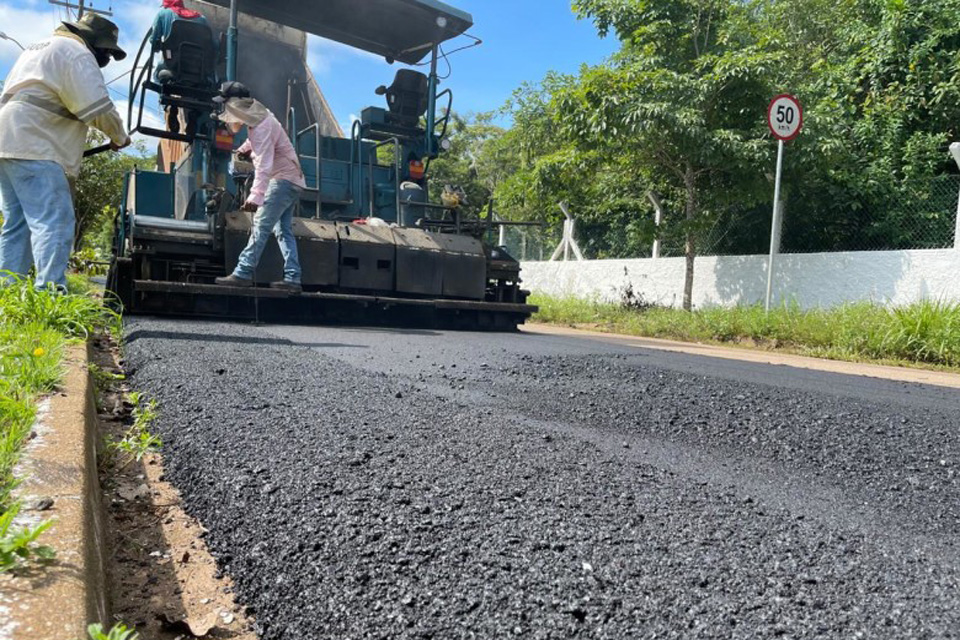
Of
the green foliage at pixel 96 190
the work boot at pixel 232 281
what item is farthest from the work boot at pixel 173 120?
the green foliage at pixel 96 190

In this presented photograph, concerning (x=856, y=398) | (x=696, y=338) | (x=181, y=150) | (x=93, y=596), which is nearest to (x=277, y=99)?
(x=181, y=150)

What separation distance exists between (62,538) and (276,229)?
5.64 metres

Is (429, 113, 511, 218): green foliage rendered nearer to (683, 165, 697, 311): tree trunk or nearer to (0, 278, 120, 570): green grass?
(683, 165, 697, 311): tree trunk

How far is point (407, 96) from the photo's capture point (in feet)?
27.1

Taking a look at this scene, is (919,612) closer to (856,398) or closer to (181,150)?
(856,398)

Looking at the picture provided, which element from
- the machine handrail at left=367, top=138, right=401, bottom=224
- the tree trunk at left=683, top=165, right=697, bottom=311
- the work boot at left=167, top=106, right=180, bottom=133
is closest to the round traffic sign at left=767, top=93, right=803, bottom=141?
the tree trunk at left=683, top=165, right=697, bottom=311

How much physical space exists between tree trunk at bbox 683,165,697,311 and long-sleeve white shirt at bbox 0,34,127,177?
902 centimetres

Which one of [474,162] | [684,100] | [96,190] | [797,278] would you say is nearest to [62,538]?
[684,100]

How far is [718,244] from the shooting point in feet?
42.4

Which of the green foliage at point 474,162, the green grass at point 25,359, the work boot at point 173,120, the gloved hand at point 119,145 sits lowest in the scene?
the green grass at point 25,359

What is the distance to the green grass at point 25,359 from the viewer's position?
1.27m

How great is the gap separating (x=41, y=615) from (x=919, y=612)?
156cm

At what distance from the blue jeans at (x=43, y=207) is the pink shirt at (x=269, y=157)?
1956 mm

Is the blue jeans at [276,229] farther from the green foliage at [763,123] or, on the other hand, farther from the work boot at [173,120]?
the green foliage at [763,123]
